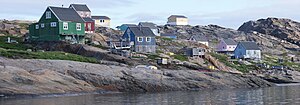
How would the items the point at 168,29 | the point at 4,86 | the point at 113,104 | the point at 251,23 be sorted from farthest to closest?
the point at 251,23
the point at 168,29
the point at 4,86
the point at 113,104

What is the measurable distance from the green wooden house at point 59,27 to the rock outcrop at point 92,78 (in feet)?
83.9

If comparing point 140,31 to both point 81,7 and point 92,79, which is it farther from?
point 92,79

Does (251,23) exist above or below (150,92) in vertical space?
above

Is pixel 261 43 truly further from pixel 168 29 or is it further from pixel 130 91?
pixel 130 91

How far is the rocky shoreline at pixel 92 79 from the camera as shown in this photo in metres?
61.9

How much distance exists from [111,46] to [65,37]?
9.12 metres

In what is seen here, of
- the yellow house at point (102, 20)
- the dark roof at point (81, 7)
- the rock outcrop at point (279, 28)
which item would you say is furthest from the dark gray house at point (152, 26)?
the rock outcrop at point (279, 28)

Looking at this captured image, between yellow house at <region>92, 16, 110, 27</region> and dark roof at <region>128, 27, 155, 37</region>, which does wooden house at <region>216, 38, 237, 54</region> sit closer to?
yellow house at <region>92, 16, 110, 27</region>

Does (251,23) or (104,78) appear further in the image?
(251,23)

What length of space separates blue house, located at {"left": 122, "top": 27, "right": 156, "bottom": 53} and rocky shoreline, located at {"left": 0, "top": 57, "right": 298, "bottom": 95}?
90.3ft

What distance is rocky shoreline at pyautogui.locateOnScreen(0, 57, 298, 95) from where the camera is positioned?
61875 millimetres

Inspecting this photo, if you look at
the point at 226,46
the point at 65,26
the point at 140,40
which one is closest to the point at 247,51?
the point at 226,46

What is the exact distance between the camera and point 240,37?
7028 inches

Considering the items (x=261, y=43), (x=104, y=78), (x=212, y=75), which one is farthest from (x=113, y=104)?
(x=261, y=43)
